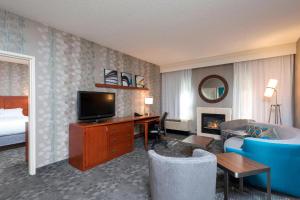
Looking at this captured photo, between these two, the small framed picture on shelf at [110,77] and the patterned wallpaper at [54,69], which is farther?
the small framed picture on shelf at [110,77]

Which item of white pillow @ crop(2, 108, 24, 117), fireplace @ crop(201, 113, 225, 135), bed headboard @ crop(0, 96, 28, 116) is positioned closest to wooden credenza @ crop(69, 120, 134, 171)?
fireplace @ crop(201, 113, 225, 135)

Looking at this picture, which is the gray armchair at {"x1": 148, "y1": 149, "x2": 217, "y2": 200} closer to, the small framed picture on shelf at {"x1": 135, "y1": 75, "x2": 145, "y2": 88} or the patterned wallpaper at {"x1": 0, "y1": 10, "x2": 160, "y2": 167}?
the patterned wallpaper at {"x1": 0, "y1": 10, "x2": 160, "y2": 167}

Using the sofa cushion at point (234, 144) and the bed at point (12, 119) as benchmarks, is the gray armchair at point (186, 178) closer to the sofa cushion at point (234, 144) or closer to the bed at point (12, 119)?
the sofa cushion at point (234, 144)

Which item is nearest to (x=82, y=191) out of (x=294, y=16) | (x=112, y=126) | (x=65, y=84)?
(x=112, y=126)

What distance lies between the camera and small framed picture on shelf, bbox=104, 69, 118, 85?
3984mm

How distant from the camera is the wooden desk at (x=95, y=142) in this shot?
2.80 meters

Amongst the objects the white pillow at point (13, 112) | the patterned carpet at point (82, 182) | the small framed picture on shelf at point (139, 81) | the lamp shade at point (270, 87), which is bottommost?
the patterned carpet at point (82, 182)

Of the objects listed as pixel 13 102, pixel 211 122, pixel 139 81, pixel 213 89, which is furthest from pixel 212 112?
pixel 13 102

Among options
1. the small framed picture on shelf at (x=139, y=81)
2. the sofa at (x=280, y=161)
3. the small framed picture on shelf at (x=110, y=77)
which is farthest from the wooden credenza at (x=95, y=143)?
the sofa at (x=280, y=161)

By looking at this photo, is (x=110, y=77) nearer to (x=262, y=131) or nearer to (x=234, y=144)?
(x=234, y=144)

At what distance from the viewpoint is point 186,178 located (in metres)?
1.41

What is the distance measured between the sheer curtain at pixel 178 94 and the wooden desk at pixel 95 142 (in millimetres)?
2749

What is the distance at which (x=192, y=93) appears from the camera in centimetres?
558

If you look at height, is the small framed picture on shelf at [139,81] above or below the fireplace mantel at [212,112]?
above
